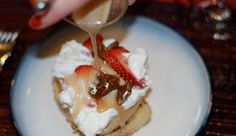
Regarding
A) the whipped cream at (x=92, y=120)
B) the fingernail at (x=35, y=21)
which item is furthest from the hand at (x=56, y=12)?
the whipped cream at (x=92, y=120)

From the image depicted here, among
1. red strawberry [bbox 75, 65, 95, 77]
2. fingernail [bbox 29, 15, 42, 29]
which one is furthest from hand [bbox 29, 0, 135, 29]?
red strawberry [bbox 75, 65, 95, 77]


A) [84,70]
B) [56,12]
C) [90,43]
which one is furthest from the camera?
[90,43]

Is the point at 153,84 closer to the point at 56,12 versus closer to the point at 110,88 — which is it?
the point at 110,88

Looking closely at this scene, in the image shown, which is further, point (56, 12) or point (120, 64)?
point (120, 64)

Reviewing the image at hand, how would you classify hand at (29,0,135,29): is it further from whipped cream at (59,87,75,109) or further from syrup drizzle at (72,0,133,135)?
Answer: whipped cream at (59,87,75,109)

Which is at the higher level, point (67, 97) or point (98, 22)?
point (98, 22)

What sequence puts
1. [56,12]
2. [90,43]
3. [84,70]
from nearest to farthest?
[56,12] < [84,70] < [90,43]

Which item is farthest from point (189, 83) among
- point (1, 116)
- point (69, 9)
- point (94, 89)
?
point (1, 116)

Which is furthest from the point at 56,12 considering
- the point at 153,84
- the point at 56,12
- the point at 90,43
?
the point at 153,84
